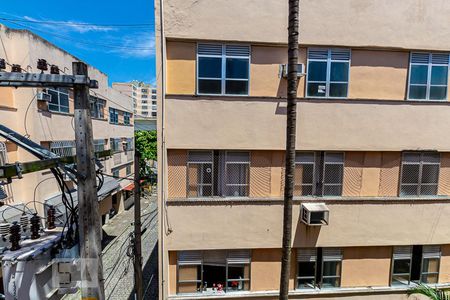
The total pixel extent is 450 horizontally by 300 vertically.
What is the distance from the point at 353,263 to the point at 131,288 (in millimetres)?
9735

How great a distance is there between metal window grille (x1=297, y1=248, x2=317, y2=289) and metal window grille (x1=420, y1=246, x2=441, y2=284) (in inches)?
151

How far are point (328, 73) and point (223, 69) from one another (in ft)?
11.0

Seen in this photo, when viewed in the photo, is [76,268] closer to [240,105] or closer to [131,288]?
[240,105]

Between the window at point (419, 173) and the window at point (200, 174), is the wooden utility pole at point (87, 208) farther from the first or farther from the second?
the window at point (419, 173)

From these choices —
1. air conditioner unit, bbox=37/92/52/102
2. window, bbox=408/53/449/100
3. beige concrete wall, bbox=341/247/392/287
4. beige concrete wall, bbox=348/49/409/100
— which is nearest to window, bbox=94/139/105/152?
air conditioner unit, bbox=37/92/52/102

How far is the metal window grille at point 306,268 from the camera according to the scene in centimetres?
785

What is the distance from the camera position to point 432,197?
7859 millimetres

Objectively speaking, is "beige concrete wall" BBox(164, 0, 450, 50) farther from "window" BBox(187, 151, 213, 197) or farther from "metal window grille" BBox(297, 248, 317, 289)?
"metal window grille" BBox(297, 248, 317, 289)

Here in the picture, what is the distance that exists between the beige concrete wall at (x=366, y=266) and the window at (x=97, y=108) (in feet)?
56.4

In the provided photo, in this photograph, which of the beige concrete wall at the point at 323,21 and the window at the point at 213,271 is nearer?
the beige concrete wall at the point at 323,21

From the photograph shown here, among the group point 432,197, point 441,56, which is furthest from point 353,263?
point 441,56

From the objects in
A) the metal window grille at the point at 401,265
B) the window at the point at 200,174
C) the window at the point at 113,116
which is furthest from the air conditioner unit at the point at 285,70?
the window at the point at 113,116

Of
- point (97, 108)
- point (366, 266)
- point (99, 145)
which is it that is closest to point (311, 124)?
point (366, 266)

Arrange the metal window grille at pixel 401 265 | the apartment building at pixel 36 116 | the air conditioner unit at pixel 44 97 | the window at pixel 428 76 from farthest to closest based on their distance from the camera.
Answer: the air conditioner unit at pixel 44 97
the apartment building at pixel 36 116
the metal window grille at pixel 401 265
the window at pixel 428 76
